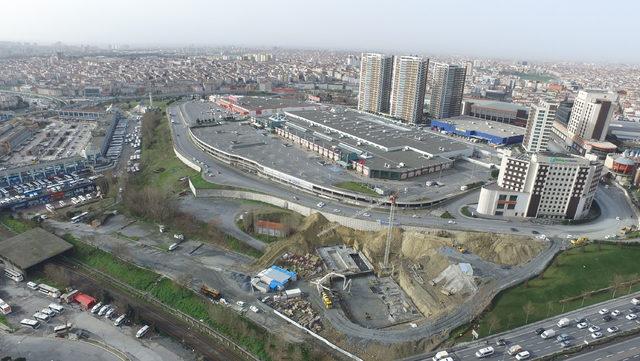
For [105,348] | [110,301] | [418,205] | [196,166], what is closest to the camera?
[105,348]

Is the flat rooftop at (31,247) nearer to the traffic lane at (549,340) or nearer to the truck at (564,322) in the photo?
the traffic lane at (549,340)

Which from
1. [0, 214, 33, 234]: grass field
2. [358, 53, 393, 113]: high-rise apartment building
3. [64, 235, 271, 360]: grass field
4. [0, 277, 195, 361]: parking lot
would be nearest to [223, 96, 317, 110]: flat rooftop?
[358, 53, 393, 113]: high-rise apartment building

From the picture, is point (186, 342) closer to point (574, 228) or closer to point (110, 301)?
point (110, 301)

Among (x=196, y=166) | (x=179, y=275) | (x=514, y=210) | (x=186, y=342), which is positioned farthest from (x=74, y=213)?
(x=514, y=210)

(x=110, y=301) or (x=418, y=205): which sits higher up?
(x=418, y=205)

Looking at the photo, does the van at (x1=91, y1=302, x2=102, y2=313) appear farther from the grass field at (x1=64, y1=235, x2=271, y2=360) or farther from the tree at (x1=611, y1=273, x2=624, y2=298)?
the tree at (x1=611, y1=273, x2=624, y2=298)

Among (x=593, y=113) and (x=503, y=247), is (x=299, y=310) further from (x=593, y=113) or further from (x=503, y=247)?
(x=593, y=113)

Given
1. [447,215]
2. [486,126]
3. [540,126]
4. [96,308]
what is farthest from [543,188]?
[486,126]
